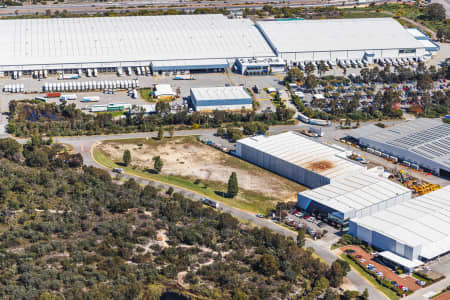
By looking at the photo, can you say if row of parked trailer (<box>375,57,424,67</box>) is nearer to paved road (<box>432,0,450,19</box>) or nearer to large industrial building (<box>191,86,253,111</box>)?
large industrial building (<box>191,86,253,111</box>)

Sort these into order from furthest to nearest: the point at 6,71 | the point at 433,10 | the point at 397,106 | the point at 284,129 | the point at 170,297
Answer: the point at 433,10 → the point at 6,71 → the point at 397,106 → the point at 284,129 → the point at 170,297

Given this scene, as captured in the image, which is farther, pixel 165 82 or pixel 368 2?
pixel 368 2

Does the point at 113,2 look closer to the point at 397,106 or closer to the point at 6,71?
the point at 6,71

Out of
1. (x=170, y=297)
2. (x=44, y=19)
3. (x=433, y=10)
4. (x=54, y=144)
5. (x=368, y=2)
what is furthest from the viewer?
(x=368, y=2)

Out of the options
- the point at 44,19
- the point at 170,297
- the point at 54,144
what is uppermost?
the point at 44,19

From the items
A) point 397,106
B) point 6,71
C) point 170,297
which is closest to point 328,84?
point 397,106

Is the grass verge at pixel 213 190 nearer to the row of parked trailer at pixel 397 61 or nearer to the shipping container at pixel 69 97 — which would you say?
the shipping container at pixel 69 97

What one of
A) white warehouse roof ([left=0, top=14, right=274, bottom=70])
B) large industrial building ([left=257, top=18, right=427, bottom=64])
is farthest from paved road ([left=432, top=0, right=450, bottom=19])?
white warehouse roof ([left=0, top=14, right=274, bottom=70])

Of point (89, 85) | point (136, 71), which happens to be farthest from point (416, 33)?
point (89, 85)
